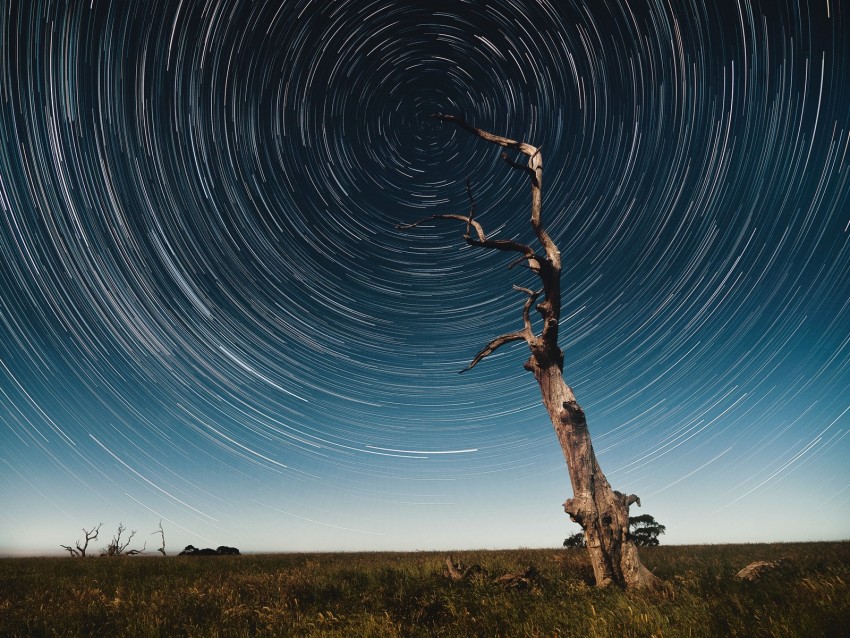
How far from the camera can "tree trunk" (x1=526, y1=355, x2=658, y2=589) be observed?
721 centimetres

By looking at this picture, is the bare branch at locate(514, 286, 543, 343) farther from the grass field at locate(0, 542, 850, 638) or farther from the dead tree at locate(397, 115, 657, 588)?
the grass field at locate(0, 542, 850, 638)

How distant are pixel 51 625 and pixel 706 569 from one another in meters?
13.2

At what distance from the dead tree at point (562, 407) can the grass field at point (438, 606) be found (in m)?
0.72

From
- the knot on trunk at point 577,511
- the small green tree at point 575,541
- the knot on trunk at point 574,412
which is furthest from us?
the small green tree at point 575,541

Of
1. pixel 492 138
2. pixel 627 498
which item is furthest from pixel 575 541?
pixel 492 138

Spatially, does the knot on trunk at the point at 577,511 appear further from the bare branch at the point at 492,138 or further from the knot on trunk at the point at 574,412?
the bare branch at the point at 492,138

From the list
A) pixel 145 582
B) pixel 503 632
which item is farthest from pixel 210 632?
pixel 145 582

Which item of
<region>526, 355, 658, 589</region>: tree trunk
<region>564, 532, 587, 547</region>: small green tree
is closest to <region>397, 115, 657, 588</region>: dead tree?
<region>526, 355, 658, 589</region>: tree trunk

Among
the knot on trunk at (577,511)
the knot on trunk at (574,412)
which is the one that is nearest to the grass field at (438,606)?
the knot on trunk at (577,511)

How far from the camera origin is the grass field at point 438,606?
4625mm

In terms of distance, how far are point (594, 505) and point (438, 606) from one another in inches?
139

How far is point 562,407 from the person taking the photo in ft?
27.0

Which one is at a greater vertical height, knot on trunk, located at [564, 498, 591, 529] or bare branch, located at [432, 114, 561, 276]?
bare branch, located at [432, 114, 561, 276]

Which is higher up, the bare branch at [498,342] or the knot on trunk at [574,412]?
the bare branch at [498,342]
